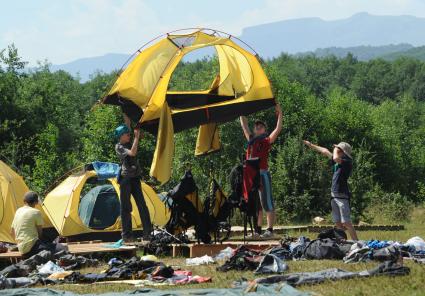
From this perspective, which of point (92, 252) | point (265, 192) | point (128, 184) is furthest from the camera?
point (265, 192)

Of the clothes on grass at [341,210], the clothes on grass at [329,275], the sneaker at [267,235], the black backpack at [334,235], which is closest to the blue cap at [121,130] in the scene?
the sneaker at [267,235]

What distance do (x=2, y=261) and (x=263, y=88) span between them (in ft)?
17.0

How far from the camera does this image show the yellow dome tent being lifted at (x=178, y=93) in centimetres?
1359

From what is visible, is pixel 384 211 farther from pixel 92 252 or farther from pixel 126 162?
pixel 92 252

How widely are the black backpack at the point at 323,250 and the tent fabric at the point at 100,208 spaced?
650cm

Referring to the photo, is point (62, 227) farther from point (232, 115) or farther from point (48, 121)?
point (48, 121)

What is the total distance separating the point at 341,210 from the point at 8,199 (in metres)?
6.40

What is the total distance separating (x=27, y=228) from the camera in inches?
475

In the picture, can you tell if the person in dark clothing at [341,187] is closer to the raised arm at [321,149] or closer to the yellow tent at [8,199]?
the raised arm at [321,149]

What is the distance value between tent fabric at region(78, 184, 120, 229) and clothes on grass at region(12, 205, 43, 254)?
4.36 metres


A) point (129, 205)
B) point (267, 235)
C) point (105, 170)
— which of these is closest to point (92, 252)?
point (129, 205)

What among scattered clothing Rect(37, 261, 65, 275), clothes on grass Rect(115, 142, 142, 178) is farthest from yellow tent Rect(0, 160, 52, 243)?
scattered clothing Rect(37, 261, 65, 275)

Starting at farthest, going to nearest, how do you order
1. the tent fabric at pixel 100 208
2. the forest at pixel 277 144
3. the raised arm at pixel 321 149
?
the forest at pixel 277 144
the tent fabric at pixel 100 208
the raised arm at pixel 321 149

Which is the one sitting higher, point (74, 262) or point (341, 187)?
point (341, 187)
